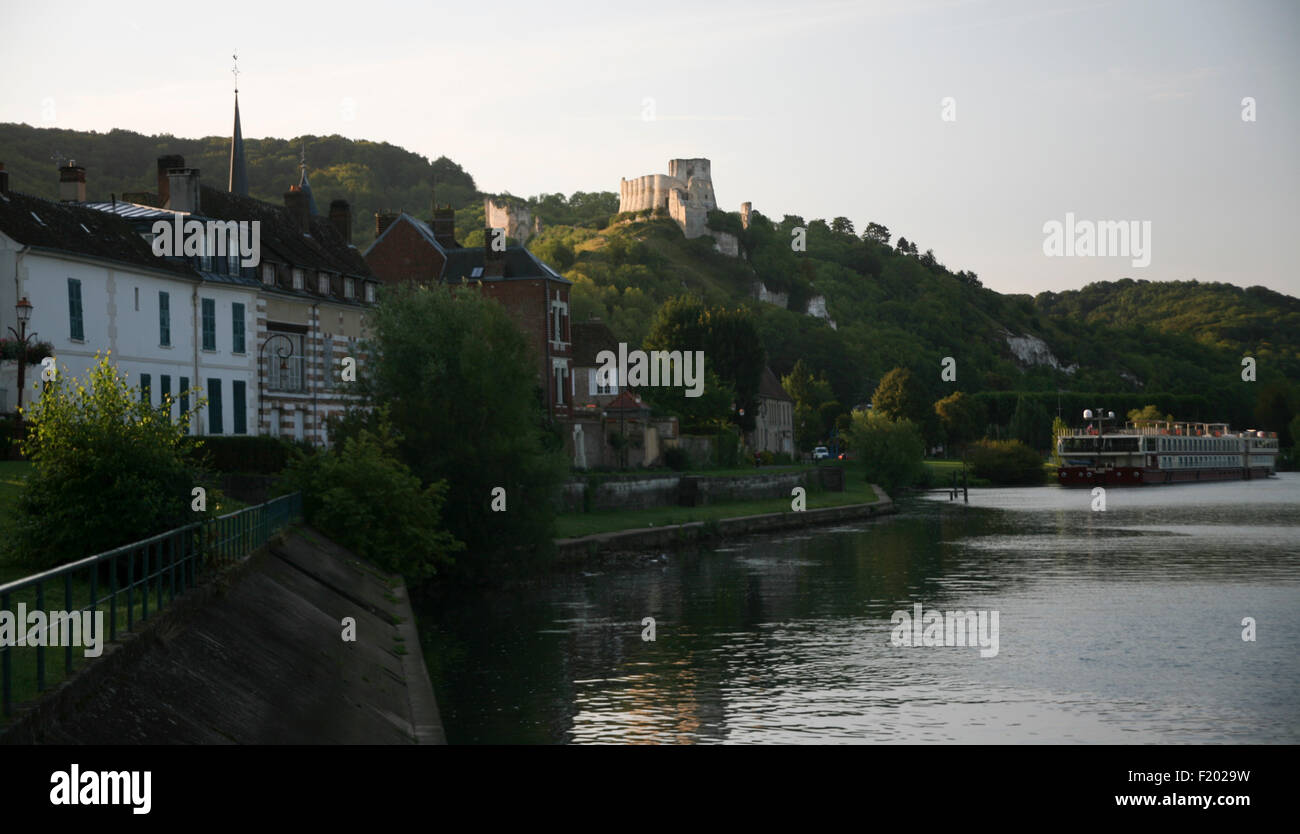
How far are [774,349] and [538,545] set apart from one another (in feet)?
418

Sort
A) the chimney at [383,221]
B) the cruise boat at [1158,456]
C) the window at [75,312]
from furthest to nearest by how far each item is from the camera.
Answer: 1. the cruise boat at [1158,456]
2. the chimney at [383,221]
3. the window at [75,312]

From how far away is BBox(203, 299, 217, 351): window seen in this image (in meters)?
45.8

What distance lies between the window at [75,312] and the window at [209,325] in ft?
22.8

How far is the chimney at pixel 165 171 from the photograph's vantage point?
49094mm

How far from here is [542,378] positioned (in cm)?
6575

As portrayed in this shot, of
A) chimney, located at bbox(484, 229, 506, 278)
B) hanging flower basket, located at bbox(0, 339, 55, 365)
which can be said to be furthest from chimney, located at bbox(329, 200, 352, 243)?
hanging flower basket, located at bbox(0, 339, 55, 365)

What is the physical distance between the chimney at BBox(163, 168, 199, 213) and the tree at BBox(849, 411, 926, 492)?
2601 inches

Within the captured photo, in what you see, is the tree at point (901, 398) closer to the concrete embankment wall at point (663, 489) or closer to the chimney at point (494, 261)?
the concrete embankment wall at point (663, 489)

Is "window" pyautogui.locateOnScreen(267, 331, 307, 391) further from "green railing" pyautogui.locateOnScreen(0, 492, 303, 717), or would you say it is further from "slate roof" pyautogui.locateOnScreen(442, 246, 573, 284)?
"green railing" pyautogui.locateOnScreen(0, 492, 303, 717)

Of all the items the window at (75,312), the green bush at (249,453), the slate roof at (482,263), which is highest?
the slate roof at (482,263)

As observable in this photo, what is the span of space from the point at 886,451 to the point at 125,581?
89.3 metres

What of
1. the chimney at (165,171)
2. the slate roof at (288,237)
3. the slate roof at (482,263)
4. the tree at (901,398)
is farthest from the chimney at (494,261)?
the tree at (901,398)
